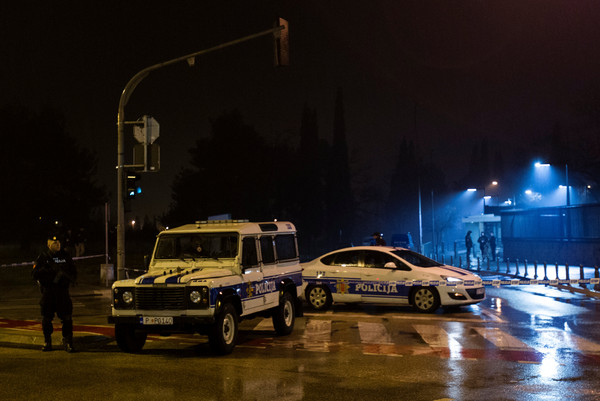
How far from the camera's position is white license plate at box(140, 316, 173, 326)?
9.93 metres

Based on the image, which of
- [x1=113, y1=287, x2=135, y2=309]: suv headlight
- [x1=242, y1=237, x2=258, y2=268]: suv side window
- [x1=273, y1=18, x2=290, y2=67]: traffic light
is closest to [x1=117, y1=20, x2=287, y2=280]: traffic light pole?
[x1=273, y1=18, x2=290, y2=67]: traffic light

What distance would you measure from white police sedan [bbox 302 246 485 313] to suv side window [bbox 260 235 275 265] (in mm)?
4342

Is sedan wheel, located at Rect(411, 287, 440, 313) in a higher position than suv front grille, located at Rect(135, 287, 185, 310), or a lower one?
lower

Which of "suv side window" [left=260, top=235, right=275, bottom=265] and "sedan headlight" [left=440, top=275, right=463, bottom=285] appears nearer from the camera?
"suv side window" [left=260, top=235, right=275, bottom=265]

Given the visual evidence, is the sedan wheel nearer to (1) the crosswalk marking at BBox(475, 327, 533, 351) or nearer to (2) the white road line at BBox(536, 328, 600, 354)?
(1) the crosswalk marking at BBox(475, 327, 533, 351)

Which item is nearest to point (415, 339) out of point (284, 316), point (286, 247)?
point (284, 316)

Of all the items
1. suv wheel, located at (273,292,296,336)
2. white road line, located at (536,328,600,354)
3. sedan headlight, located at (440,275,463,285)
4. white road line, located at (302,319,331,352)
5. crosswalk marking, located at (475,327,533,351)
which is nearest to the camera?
white road line, located at (536,328,600,354)

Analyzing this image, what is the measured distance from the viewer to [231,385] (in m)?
8.09

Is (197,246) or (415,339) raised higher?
(197,246)

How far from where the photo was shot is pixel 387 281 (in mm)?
15891

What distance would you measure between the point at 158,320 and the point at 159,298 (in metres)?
0.33

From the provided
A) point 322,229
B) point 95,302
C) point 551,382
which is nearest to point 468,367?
point 551,382

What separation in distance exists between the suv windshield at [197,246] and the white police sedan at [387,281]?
556cm

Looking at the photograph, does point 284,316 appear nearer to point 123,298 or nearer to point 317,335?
point 317,335
